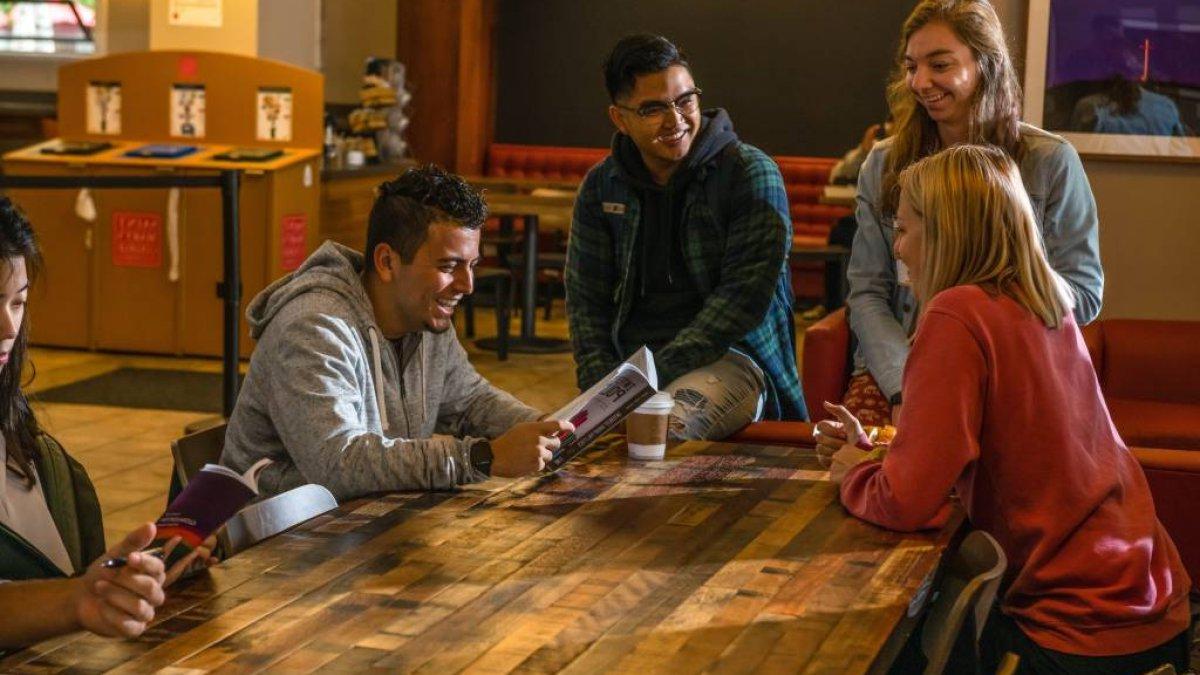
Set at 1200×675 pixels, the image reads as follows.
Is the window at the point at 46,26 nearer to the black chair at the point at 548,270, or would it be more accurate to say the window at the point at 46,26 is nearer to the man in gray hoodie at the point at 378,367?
the black chair at the point at 548,270

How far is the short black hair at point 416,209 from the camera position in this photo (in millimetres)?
2855

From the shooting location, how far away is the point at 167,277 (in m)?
8.45

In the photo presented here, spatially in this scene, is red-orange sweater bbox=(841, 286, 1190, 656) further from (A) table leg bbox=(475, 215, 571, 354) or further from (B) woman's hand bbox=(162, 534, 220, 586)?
(A) table leg bbox=(475, 215, 571, 354)

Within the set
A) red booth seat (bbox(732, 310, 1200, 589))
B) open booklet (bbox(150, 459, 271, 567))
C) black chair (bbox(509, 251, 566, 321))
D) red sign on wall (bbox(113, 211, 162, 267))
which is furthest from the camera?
black chair (bbox(509, 251, 566, 321))

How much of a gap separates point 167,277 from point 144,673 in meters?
7.09

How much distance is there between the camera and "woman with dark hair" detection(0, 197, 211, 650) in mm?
1700

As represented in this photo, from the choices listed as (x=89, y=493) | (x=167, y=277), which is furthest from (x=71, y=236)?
(x=89, y=493)

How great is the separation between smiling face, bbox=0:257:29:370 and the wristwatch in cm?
75

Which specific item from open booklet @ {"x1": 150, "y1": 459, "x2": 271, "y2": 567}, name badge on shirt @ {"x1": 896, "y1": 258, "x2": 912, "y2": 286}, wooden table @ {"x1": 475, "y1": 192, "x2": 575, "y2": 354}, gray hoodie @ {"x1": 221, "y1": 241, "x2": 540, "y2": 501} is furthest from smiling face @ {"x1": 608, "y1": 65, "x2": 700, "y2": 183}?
wooden table @ {"x1": 475, "y1": 192, "x2": 575, "y2": 354}

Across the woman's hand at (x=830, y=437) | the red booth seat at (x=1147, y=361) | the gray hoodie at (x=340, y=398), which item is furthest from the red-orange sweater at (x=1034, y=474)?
the red booth seat at (x=1147, y=361)

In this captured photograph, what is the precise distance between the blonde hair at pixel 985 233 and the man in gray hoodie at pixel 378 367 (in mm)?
671

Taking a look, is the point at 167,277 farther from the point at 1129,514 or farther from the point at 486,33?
the point at 1129,514

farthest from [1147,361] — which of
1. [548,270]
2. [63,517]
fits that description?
[548,270]

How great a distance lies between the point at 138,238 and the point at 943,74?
19.0ft
